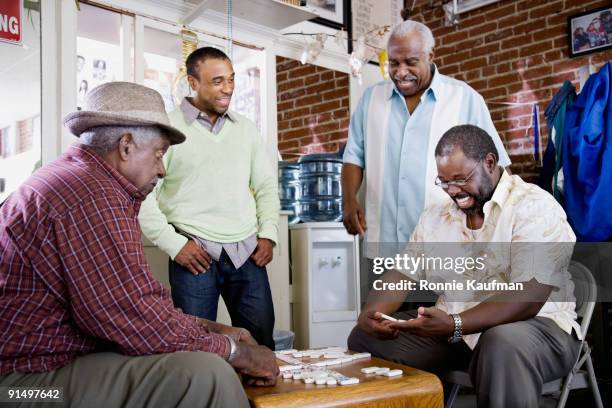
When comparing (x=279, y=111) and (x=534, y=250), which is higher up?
(x=279, y=111)

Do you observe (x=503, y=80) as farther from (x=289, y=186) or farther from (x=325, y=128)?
(x=289, y=186)

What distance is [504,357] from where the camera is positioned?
5.26ft

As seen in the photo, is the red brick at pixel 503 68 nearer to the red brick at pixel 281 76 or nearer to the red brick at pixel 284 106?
the red brick at pixel 284 106

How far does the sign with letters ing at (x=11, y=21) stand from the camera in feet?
8.34

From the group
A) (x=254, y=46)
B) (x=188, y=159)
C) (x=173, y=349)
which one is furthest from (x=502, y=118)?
(x=173, y=349)

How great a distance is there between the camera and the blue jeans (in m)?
2.24

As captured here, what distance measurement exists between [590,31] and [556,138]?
43.8 inches

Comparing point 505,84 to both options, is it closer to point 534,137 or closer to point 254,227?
Result: point 534,137

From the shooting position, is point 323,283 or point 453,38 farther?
point 453,38

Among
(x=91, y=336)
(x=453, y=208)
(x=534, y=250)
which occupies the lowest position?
(x=91, y=336)

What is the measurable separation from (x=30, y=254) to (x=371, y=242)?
1.40m

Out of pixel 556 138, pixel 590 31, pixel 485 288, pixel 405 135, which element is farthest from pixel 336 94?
pixel 485 288

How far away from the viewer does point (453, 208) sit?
2.06 m

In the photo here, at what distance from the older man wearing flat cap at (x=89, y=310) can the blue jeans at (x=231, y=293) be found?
2.95 ft
